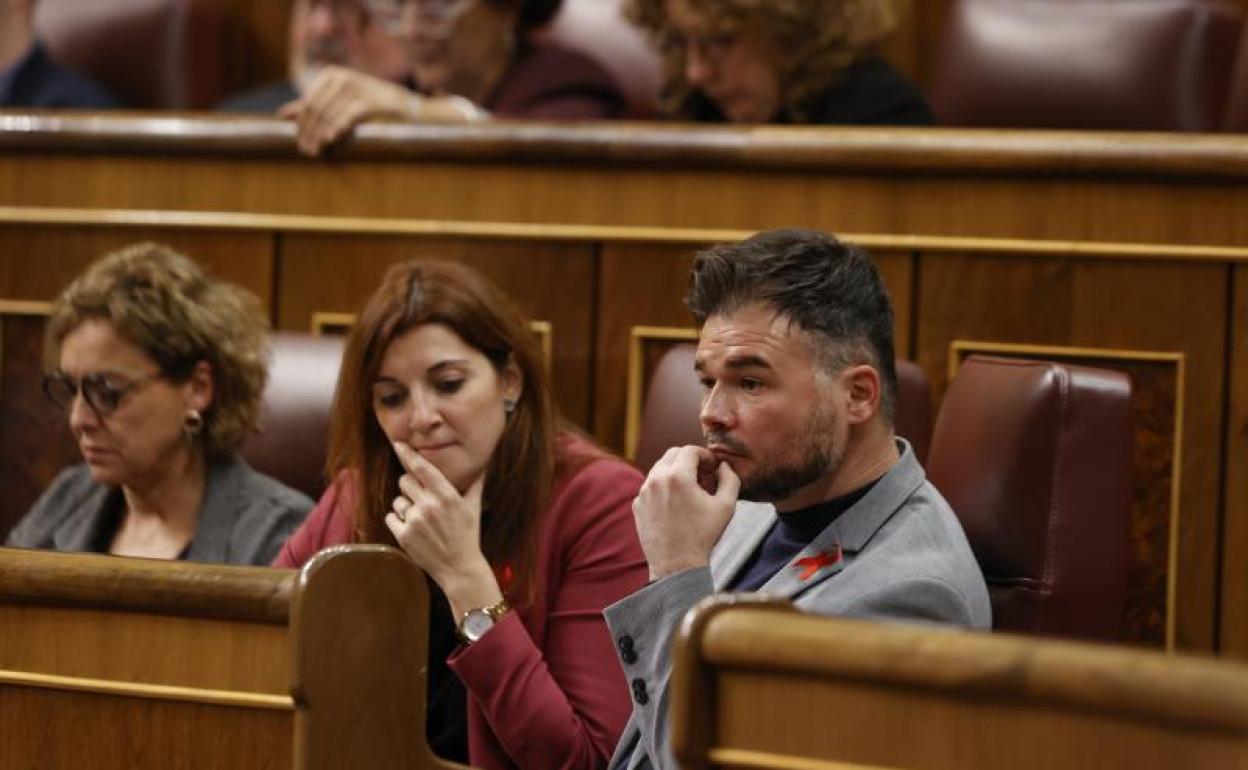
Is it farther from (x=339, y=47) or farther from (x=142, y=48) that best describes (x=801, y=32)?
(x=142, y=48)

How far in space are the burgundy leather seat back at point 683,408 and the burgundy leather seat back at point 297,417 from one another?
0.21 m

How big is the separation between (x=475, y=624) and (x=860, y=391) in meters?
0.22

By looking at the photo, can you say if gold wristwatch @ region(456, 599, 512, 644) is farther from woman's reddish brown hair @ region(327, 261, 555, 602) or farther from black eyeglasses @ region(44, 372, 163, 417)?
black eyeglasses @ region(44, 372, 163, 417)

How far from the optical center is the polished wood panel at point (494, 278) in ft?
4.34

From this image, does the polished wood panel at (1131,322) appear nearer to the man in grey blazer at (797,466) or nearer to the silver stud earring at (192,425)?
the man in grey blazer at (797,466)

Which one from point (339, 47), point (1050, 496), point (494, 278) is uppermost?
point (339, 47)

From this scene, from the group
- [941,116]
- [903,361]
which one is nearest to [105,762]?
[903,361]

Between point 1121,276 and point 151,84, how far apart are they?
976 mm

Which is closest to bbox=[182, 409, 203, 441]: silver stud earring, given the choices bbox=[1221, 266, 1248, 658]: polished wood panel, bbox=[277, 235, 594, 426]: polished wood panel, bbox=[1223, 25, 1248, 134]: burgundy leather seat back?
bbox=[277, 235, 594, 426]: polished wood panel

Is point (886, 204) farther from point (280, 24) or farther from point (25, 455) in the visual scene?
point (280, 24)

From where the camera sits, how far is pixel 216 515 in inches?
49.1

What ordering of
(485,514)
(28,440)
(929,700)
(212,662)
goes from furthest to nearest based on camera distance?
(28,440), (485,514), (212,662), (929,700)

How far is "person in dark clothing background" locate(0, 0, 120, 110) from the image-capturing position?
1689 millimetres

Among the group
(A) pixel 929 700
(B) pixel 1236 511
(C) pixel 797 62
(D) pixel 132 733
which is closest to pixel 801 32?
(C) pixel 797 62
